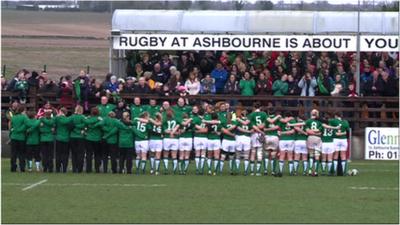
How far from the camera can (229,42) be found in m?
33.0

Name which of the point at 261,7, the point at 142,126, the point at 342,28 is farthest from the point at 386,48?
the point at 261,7

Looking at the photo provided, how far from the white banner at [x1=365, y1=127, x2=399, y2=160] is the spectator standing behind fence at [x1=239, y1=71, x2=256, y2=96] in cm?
362

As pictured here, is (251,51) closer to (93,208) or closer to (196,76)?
(196,76)

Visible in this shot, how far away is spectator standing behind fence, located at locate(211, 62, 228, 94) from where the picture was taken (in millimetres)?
32219

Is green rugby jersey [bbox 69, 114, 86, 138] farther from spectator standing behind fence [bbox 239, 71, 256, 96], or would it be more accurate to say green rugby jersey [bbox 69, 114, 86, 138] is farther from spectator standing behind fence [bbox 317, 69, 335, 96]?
spectator standing behind fence [bbox 317, 69, 335, 96]

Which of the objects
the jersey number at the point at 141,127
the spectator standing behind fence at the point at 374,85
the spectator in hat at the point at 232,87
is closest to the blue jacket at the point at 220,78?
the spectator in hat at the point at 232,87

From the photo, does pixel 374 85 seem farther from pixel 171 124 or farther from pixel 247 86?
pixel 171 124

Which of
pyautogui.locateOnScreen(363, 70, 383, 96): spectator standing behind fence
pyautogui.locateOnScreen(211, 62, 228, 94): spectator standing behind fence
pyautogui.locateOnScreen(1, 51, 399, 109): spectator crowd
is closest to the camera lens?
pyautogui.locateOnScreen(1, 51, 399, 109): spectator crowd

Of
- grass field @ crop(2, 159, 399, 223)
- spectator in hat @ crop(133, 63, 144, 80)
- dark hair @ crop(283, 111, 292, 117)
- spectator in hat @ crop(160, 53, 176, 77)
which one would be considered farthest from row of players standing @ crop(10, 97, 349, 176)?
spectator in hat @ crop(133, 63, 144, 80)

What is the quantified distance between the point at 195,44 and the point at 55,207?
45.7ft

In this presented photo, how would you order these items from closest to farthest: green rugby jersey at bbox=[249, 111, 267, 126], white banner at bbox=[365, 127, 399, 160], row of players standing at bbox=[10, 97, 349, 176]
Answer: row of players standing at bbox=[10, 97, 349, 176] < green rugby jersey at bbox=[249, 111, 267, 126] < white banner at bbox=[365, 127, 399, 160]

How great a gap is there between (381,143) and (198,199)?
383 inches

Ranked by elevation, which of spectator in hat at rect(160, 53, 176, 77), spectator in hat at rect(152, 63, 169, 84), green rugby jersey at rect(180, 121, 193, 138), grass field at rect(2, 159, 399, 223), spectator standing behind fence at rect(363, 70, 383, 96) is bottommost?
grass field at rect(2, 159, 399, 223)

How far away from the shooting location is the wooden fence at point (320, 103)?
3114 cm
